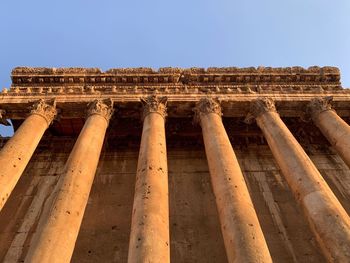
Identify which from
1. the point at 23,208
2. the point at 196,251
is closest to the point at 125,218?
the point at 196,251

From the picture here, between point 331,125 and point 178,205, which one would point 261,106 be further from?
point 178,205

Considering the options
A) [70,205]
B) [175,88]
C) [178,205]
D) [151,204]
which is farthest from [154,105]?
[70,205]

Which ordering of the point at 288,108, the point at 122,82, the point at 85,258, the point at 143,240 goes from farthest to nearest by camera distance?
the point at 122,82 → the point at 288,108 → the point at 85,258 → the point at 143,240

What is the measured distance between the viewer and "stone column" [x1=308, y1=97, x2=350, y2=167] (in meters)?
13.5

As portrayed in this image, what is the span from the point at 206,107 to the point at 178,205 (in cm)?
476

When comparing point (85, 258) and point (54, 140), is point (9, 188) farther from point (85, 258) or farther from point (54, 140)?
point (54, 140)

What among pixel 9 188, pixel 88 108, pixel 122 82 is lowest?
pixel 9 188

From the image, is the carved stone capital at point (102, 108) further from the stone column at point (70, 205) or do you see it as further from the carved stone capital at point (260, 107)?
the carved stone capital at point (260, 107)

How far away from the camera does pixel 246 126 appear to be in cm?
1905

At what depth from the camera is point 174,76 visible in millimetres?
18531

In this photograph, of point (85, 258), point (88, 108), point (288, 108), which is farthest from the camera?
point (288, 108)

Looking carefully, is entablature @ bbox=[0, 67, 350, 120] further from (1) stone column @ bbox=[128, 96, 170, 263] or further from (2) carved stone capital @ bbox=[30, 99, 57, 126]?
(1) stone column @ bbox=[128, 96, 170, 263]

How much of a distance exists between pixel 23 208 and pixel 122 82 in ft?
26.8

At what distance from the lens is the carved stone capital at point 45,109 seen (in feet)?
49.9
